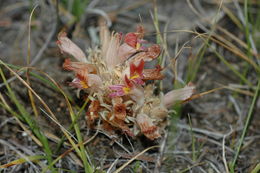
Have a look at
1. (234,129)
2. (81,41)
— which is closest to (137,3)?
(81,41)

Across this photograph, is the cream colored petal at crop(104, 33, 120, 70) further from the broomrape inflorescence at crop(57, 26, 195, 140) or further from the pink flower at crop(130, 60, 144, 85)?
the pink flower at crop(130, 60, 144, 85)

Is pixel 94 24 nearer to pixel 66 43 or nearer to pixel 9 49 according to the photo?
pixel 9 49

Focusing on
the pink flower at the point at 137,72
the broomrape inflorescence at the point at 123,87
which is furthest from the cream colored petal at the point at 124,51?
the pink flower at the point at 137,72

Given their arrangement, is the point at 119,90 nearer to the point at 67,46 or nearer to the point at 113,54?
the point at 113,54

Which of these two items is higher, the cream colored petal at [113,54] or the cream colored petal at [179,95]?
the cream colored petal at [113,54]

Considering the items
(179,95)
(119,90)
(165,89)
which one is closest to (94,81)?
(119,90)

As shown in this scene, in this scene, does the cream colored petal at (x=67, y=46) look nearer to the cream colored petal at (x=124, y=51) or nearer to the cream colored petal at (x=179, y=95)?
the cream colored petal at (x=124, y=51)

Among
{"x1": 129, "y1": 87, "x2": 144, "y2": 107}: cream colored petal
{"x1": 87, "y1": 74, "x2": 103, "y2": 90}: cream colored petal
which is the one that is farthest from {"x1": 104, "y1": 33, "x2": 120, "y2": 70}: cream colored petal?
{"x1": 129, "y1": 87, "x2": 144, "y2": 107}: cream colored petal
